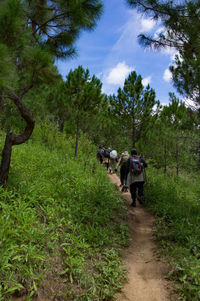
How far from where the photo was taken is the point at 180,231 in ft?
11.8

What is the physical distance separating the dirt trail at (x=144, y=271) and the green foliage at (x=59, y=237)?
0.17 meters

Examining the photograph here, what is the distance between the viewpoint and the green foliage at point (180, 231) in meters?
2.48

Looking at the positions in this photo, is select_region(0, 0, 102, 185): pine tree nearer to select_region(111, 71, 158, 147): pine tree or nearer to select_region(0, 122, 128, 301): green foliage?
select_region(0, 122, 128, 301): green foliage

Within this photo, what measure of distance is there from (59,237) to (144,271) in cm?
145

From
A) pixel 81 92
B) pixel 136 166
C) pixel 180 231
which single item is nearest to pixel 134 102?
pixel 81 92

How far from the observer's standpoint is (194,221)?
4105mm

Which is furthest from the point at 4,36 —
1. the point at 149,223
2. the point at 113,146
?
the point at 113,146

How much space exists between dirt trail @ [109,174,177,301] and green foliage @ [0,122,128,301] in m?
0.17

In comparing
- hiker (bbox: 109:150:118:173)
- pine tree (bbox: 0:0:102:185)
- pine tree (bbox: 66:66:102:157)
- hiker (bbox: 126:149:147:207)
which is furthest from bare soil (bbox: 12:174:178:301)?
pine tree (bbox: 66:66:102:157)

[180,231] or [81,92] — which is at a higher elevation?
[81,92]

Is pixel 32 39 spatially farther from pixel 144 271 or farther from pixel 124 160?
pixel 124 160

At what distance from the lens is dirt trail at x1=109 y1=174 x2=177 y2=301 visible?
7.92 ft

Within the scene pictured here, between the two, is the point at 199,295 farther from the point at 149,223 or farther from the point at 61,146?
the point at 61,146

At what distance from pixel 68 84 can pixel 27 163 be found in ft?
16.1
